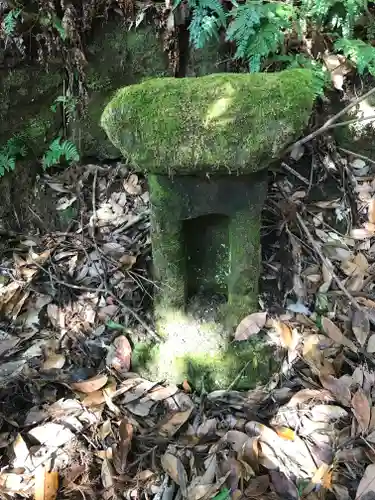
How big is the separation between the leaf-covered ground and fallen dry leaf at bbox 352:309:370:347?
2cm

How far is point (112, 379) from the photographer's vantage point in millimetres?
2473

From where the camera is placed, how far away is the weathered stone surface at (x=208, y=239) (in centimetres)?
214

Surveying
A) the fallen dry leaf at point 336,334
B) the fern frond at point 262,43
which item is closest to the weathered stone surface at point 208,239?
the fallen dry leaf at point 336,334

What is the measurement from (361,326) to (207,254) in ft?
2.68

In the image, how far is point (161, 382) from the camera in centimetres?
249

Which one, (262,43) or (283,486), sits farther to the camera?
(262,43)

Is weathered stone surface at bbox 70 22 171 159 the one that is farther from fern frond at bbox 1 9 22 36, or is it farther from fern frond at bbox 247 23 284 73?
fern frond at bbox 247 23 284 73

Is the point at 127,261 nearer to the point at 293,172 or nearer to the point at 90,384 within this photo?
the point at 90,384

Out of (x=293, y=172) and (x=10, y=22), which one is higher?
(x=10, y=22)

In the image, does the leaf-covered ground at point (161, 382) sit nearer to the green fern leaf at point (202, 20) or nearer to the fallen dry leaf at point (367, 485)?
the fallen dry leaf at point (367, 485)

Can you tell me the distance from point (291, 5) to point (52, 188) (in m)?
1.69

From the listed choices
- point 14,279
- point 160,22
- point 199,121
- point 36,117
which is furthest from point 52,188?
point 199,121

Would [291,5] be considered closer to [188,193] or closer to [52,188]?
[188,193]

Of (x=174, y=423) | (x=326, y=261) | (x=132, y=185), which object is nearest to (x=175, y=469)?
(x=174, y=423)
